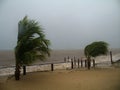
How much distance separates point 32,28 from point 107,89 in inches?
83.9

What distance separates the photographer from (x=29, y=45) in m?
4.43

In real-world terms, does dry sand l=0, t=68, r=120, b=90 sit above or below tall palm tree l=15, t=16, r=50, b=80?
below

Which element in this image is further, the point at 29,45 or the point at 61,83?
the point at 29,45

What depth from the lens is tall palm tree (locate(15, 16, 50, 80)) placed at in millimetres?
4293

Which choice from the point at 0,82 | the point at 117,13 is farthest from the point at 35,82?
the point at 117,13

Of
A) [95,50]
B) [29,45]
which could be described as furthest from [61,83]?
[95,50]

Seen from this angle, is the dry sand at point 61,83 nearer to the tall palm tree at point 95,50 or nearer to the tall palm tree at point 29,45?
the tall palm tree at point 29,45

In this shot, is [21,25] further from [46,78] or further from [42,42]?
[46,78]

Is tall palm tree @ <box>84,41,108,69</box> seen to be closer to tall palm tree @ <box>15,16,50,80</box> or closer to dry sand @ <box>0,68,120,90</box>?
dry sand @ <box>0,68,120,90</box>

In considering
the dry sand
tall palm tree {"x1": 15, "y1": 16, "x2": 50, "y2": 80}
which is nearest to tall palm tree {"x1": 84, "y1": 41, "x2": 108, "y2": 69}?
the dry sand

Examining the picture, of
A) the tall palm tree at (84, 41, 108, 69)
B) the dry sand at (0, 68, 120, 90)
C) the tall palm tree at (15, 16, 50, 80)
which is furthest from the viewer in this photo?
the tall palm tree at (84, 41, 108, 69)

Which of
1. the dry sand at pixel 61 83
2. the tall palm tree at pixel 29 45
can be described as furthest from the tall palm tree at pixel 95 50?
the tall palm tree at pixel 29 45

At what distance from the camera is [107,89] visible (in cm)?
343

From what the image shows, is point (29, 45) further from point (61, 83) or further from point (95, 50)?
point (95, 50)
